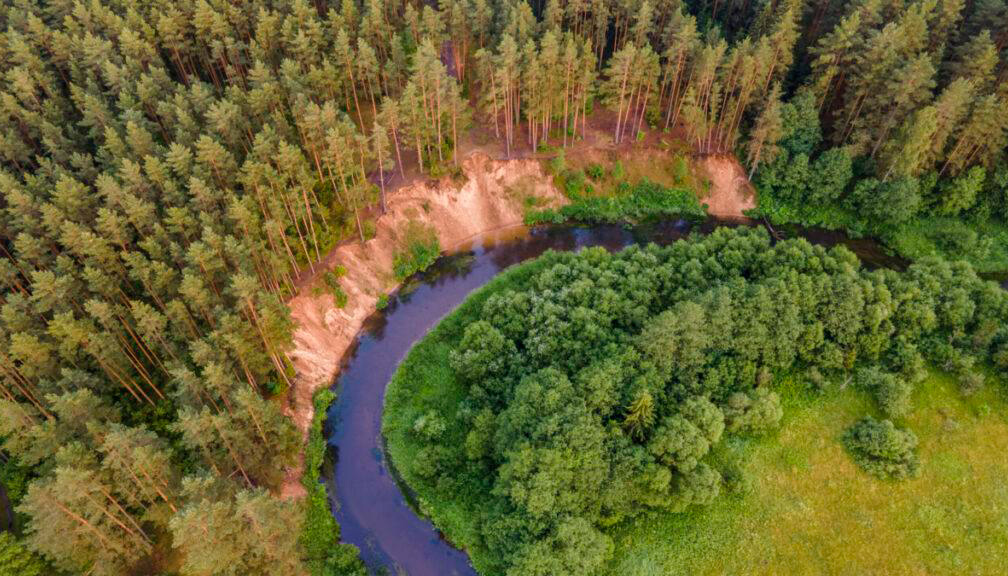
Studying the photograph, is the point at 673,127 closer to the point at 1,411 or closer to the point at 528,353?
the point at 528,353

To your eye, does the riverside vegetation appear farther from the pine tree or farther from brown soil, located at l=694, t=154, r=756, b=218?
the pine tree

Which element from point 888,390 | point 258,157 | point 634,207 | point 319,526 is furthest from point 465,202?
point 888,390

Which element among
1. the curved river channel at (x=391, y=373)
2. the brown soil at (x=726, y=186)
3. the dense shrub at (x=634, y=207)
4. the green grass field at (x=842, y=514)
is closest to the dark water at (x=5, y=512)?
the curved river channel at (x=391, y=373)

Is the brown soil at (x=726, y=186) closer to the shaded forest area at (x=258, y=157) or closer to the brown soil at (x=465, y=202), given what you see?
the brown soil at (x=465, y=202)

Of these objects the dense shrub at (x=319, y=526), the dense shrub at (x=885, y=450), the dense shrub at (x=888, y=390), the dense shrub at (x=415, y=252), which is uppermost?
the dense shrub at (x=415, y=252)

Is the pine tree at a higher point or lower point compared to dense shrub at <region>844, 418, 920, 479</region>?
higher

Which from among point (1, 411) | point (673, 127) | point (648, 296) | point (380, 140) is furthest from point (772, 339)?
point (1, 411)

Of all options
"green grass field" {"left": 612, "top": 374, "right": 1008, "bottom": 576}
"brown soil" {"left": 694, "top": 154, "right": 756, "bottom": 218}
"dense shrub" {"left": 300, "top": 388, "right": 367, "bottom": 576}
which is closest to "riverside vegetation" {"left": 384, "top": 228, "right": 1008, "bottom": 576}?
"green grass field" {"left": 612, "top": 374, "right": 1008, "bottom": 576}
